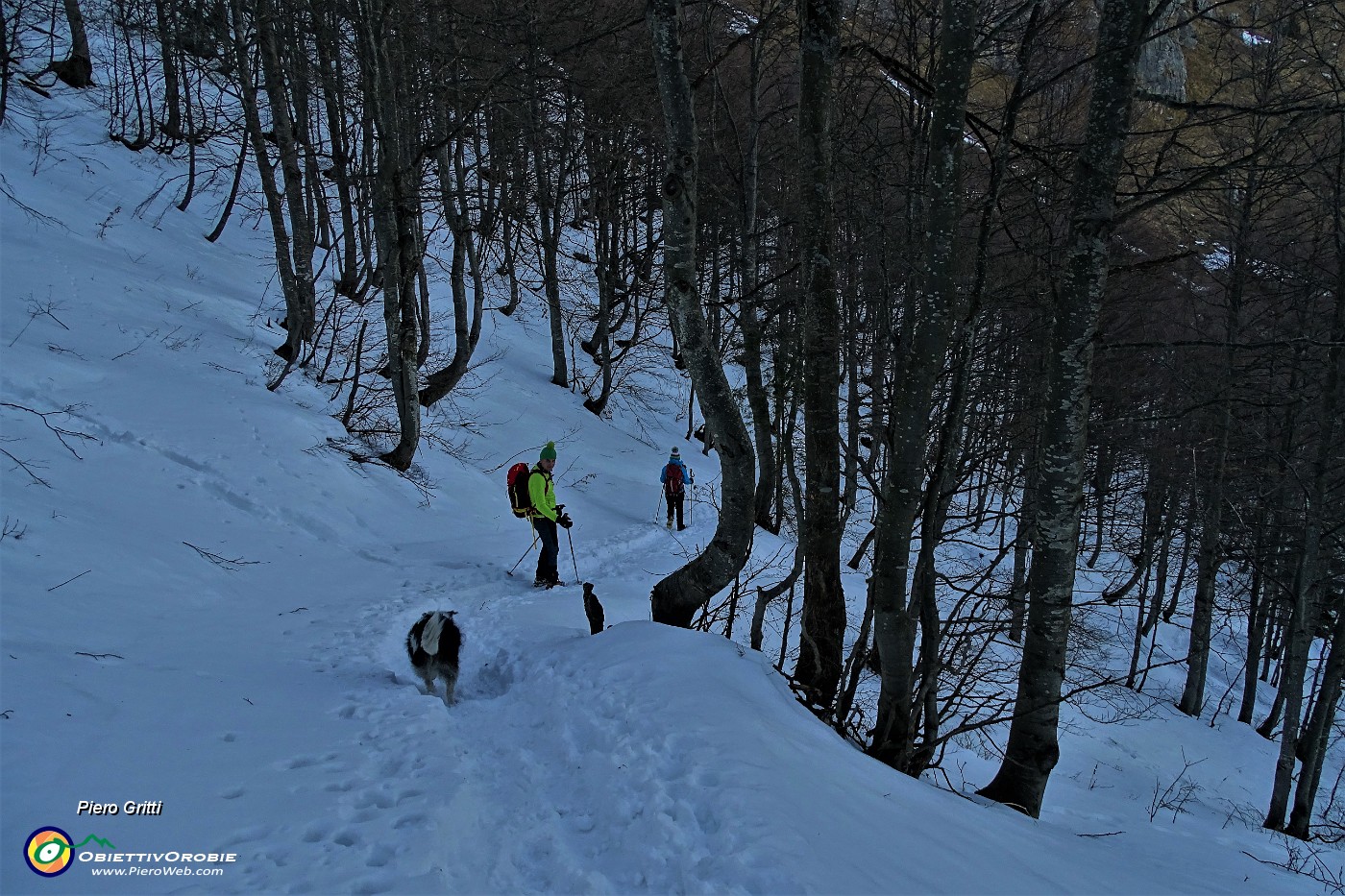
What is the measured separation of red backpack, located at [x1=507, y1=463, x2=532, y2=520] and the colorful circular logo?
21.0 ft

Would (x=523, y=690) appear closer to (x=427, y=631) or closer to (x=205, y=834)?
(x=427, y=631)

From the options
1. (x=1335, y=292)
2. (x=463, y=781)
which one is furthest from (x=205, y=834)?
(x=1335, y=292)

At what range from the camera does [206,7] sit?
39.7 feet

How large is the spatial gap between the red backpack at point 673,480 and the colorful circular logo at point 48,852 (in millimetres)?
11427

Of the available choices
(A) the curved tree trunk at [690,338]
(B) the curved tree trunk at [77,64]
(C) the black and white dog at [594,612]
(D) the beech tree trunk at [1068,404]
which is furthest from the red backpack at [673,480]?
(B) the curved tree trunk at [77,64]

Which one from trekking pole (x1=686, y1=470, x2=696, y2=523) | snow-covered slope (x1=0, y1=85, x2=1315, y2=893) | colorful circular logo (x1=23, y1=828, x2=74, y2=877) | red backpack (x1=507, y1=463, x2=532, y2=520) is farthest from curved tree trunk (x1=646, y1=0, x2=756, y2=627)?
trekking pole (x1=686, y1=470, x2=696, y2=523)

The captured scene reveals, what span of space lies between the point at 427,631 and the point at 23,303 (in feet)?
27.1

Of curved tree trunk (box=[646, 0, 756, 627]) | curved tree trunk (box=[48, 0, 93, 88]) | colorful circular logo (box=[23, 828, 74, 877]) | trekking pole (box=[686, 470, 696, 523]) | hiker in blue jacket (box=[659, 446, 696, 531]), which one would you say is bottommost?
colorful circular logo (box=[23, 828, 74, 877])

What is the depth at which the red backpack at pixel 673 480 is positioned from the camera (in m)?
14.0

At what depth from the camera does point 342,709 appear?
4773mm

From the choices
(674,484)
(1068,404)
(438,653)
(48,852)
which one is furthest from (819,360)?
(674,484)

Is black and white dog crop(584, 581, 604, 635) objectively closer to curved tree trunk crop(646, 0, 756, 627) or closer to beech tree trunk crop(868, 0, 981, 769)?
curved tree trunk crop(646, 0, 756, 627)

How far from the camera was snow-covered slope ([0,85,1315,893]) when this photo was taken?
3131mm

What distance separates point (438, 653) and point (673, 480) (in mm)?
8768
